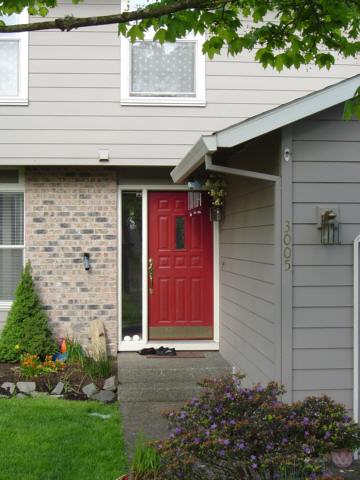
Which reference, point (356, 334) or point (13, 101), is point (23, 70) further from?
point (356, 334)

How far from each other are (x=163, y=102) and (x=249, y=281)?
315 centimetres

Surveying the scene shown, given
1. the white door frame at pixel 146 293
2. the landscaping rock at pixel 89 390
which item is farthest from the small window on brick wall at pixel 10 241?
the landscaping rock at pixel 89 390

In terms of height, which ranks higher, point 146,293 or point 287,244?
point 287,244

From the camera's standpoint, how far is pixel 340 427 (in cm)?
411

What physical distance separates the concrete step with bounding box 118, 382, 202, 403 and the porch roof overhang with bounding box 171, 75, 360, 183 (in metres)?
3.02

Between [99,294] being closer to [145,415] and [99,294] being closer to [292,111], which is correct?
[145,415]

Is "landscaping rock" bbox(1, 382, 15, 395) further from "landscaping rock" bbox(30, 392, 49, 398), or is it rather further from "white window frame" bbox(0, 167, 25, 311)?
"white window frame" bbox(0, 167, 25, 311)

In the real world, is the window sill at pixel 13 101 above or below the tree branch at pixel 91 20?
above

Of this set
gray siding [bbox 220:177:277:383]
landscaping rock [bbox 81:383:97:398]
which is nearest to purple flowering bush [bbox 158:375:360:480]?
gray siding [bbox 220:177:277:383]

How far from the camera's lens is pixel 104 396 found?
7074mm

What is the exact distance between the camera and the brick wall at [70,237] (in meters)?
8.98

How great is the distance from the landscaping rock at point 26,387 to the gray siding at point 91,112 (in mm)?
3068

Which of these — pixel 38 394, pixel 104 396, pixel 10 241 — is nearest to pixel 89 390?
pixel 104 396

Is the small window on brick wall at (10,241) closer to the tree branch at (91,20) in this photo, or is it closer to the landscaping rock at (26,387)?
the landscaping rock at (26,387)
